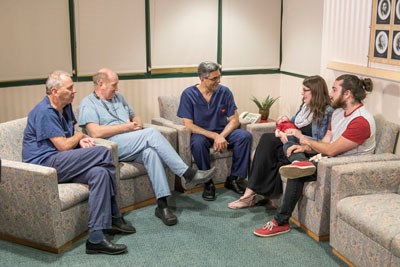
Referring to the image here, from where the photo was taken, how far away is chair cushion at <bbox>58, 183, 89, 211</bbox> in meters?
3.27

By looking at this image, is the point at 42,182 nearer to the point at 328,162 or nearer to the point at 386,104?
the point at 328,162

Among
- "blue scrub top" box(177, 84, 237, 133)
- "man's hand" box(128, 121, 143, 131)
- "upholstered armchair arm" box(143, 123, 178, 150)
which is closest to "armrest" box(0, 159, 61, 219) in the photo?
"man's hand" box(128, 121, 143, 131)

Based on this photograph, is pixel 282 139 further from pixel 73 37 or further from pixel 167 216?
pixel 73 37

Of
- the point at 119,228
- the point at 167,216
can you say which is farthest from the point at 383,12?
the point at 119,228

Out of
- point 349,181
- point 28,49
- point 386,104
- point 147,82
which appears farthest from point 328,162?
point 28,49

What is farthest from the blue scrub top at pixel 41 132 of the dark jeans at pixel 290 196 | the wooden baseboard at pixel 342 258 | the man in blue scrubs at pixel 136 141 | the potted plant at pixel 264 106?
the potted plant at pixel 264 106

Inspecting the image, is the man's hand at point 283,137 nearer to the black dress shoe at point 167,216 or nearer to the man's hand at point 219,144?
the man's hand at point 219,144

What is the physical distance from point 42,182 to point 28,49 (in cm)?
195

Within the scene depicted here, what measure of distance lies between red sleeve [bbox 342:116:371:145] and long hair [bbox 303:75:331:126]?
1.49ft

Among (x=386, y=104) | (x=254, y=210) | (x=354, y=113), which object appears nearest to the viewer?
(x=354, y=113)

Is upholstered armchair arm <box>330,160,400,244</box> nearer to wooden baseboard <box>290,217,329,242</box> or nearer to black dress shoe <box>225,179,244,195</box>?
wooden baseboard <box>290,217,329,242</box>

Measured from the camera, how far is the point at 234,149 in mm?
4410

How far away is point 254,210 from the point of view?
4039mm

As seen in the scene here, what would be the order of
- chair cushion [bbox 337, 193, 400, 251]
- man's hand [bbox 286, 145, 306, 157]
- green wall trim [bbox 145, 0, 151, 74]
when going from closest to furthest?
chair cushion [bbox 337, 193, 400, 251] < man's hand [bbox 286, 145, 306, 157] < green wall trim [bbox 145, 0, 151, 74]
